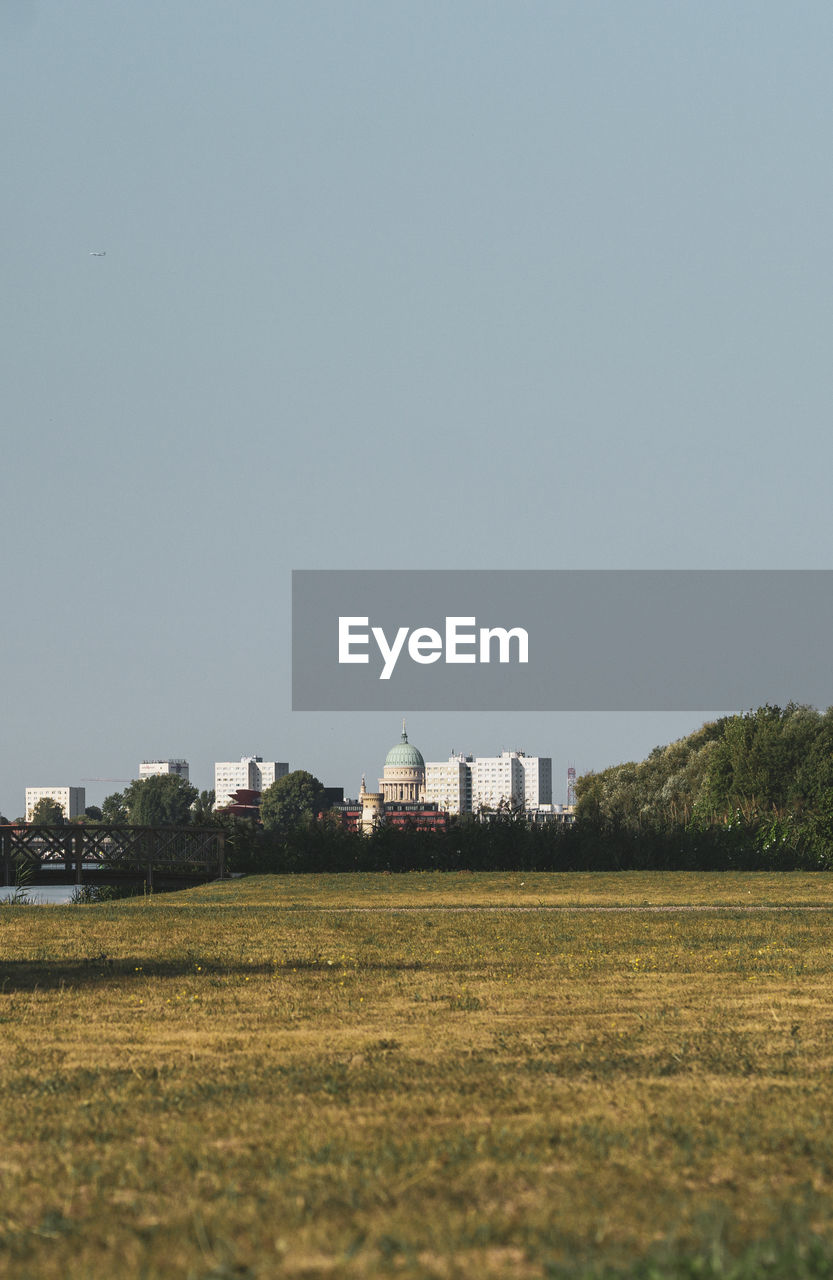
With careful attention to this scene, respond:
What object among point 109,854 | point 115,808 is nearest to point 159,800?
point 115,808

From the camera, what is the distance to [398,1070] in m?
7.11

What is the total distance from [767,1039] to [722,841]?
2457 centimetres

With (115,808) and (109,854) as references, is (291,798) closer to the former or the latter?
(115,808)

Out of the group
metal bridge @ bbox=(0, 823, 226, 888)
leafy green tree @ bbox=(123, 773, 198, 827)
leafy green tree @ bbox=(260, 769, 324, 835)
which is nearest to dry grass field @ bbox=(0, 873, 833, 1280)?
metal bridge @ bbox=(0, 823, 226, 888)

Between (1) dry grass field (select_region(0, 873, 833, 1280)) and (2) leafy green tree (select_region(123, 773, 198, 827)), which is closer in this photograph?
(1) dry grass field (select_region(0, 873, 833, 1280))

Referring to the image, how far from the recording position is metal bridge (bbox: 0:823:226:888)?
97.8 feet

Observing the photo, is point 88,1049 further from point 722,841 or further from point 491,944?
point 722,841

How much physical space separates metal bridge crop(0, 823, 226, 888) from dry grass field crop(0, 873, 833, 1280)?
1662 centimetres

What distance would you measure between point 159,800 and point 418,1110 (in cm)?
17395

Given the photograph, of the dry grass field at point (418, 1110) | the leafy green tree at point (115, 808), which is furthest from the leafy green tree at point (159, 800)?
the dry grass field at point (418, 1110)

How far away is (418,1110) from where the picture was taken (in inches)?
241

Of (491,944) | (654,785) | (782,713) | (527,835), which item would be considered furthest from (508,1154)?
(654,785)

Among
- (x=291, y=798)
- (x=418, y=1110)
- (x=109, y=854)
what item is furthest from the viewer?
(x=291, y=798)

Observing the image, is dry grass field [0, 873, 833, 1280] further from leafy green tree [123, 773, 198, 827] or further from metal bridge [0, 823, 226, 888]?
leafy green tree [123, 773, 198, 827]
